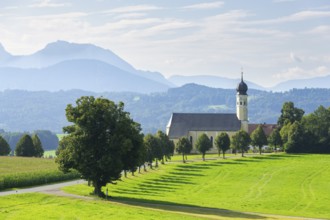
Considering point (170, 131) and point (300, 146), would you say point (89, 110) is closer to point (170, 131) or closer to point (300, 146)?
point (300, 146)

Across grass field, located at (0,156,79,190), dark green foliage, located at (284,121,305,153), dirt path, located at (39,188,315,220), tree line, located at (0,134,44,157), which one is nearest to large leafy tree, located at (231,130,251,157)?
dark green foliage, located at (284,121,305,153)

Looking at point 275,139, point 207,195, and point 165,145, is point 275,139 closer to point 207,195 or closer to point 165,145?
point 165,145

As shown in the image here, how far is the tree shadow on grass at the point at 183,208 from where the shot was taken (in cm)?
5520

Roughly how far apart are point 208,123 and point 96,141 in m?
132

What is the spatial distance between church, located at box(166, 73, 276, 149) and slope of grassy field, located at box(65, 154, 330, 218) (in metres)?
51.0

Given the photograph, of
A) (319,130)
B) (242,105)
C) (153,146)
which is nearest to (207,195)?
(153,146)

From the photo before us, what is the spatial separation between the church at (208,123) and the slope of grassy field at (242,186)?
167ft

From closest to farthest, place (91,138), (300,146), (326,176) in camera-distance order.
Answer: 1. (91,138)
2. (326,176)
3. (300,146)

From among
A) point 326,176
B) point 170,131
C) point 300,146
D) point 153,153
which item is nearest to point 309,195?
point 326,176

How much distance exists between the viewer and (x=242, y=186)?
9231cm

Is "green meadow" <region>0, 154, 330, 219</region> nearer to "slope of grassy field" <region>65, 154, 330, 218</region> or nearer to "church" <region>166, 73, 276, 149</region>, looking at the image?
"slope of grassy field" <region>65, 154, 330, 218</region>

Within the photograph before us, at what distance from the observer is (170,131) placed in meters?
194

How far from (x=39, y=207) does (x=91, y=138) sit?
1343 cm

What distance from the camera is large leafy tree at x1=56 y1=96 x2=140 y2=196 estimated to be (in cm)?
6438
